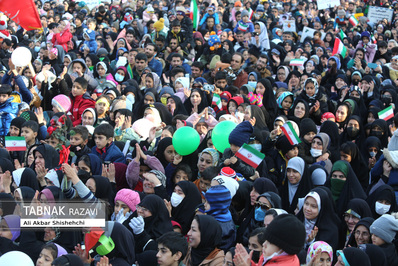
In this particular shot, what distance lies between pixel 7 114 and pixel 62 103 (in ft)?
2.50

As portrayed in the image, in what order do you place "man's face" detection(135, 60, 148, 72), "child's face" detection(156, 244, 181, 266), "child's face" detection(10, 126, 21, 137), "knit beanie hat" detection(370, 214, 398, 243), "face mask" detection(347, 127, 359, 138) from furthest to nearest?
"man's face" detection(135, 60, 148, 72) < "face mask" detection(347, 127, 359, 138) < "child's face" detection(10, 126, 21, 137) < "knit beanie hat" detection(370, 214, 398, 243) < "child's face" detection(156, 244, 181, 266)

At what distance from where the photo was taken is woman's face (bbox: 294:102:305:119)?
7.93 m

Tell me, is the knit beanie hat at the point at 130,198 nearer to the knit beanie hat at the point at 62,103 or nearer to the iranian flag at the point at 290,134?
the iranian flag at the point at 290,134

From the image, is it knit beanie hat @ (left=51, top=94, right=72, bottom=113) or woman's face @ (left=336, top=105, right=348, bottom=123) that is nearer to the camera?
knit beanie hat @ (left=51, top=94, right=72, bottom=113)

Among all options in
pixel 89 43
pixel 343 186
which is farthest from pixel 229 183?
pixel 89 43

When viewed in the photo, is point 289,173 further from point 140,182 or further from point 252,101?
point 252,101

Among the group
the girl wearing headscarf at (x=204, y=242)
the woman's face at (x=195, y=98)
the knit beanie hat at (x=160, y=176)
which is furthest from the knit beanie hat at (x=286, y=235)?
the woman's face at (x=195, y=98)

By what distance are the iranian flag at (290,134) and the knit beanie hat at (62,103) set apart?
3.19 meters

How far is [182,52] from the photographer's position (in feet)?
39.0

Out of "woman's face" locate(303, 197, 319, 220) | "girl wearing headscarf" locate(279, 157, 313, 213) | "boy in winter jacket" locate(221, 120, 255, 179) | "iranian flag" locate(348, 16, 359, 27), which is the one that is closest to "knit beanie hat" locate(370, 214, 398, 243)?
"woman's face" locate(303, 197, 319, 220)

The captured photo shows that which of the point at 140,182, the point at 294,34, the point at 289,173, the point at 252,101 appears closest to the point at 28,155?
the point at 140,182

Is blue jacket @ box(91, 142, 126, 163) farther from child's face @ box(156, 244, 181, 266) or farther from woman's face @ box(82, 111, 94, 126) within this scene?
child's face @ box(156, 244, 181, 266)

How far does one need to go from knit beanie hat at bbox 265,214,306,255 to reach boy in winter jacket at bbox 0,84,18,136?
523cm

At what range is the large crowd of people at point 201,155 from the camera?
4.48m
